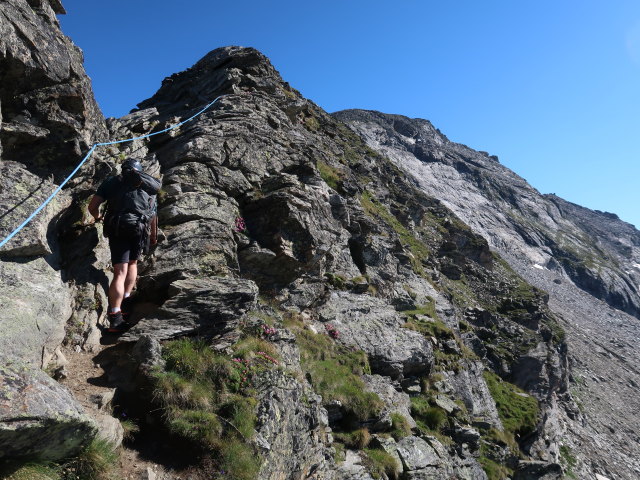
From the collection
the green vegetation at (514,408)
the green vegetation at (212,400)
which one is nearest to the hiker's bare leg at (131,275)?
the green vegetation at (212,400)

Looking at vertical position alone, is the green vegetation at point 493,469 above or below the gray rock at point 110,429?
below

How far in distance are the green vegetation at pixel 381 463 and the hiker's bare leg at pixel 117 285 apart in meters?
8.54

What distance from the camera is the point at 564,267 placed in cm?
14075

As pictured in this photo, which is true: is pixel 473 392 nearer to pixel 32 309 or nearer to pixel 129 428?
pixel 129 428

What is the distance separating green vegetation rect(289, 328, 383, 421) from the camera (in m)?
13.5

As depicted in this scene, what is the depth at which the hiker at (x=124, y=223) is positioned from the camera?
8.71 metres

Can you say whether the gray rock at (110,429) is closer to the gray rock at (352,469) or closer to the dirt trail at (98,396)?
the dirt trail at (98,396)

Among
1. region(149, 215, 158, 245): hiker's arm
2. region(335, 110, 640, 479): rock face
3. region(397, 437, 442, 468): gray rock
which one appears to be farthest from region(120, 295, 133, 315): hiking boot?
region(335, 110, 640, 479): rock face

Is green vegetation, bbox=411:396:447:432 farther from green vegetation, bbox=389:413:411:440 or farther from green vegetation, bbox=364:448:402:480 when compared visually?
green vegetation, bbox=364:448:402:480

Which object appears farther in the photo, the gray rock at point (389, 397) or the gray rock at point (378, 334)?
the gray rock at point (378, 334)

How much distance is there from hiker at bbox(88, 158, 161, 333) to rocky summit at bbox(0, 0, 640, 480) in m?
0.53

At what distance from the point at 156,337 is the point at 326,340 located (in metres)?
8.91

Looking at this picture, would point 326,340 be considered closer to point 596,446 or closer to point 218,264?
point 218,264

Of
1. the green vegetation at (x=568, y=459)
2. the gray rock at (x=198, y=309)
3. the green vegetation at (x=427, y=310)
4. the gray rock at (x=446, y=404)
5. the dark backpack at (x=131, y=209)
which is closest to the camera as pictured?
the gray rock at (x=198, y=309)
